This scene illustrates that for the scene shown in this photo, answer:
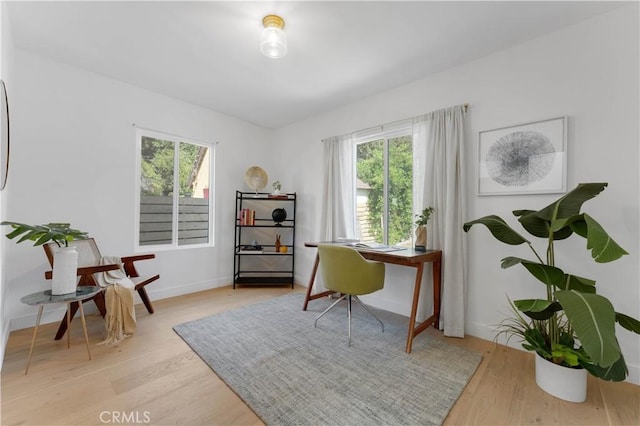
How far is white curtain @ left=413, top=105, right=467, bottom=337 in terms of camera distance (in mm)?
2379

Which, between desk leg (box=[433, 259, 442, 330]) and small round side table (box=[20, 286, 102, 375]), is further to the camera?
desk leg (box=[433, 259, 442, 330])

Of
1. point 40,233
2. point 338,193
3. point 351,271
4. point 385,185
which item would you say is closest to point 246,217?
point 338,193

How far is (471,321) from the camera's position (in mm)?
2420

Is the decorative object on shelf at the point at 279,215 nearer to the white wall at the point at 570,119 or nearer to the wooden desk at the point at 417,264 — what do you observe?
the wooden desk at the point at 417,264

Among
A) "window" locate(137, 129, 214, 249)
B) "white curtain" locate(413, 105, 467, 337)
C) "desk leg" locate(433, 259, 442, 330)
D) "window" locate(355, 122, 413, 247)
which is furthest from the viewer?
"window" locate(137, 129, 214, 249)

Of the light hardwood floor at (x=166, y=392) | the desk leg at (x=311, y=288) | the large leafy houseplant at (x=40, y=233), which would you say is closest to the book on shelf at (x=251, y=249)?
the desk leg at (x=311, y=288)

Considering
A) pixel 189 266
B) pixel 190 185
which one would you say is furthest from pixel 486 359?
pixel 190 185

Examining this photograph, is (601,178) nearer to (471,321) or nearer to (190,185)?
(471,321)

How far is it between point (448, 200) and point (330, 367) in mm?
1749

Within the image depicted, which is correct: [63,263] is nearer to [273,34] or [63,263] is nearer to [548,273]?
[273,34]

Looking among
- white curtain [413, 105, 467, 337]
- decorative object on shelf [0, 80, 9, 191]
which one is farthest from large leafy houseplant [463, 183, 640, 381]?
decorative object on shelf [0, 80, 9, 191]

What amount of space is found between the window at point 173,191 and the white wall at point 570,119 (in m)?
2.76

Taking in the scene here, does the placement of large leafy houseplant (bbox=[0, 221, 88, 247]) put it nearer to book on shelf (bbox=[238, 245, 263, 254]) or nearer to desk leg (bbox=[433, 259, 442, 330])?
book on shelf (bbox=[238, 245, 263, 254])

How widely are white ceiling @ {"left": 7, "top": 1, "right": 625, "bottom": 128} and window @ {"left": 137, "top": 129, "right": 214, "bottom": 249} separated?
785mm
